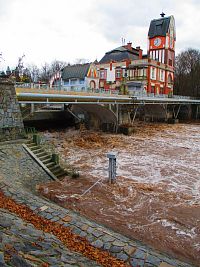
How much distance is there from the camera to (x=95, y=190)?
33.9 ft

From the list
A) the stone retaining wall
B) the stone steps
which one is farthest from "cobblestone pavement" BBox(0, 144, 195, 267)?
the stone retaining wall

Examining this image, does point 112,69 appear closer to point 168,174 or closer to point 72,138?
point 72,138

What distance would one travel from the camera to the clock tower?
150 feet

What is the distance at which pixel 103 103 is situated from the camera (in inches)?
938

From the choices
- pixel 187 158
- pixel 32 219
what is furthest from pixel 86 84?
pixel 32 219

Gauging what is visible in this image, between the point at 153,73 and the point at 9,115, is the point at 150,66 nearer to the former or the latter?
the point at 153,73

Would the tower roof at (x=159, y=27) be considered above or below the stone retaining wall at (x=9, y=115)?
above

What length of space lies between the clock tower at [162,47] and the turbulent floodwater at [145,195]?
3050 centimetres

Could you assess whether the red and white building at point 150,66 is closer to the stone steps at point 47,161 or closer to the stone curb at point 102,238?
the stone steps at point 47,161

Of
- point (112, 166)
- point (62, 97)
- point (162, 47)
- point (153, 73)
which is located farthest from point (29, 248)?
point (162, 47)

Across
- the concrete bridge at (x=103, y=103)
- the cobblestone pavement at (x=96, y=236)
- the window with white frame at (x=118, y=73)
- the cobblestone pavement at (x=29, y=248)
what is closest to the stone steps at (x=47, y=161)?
the cobblestone pavement at (x=96, y=236)

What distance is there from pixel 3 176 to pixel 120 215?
15.1ft

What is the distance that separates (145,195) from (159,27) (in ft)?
145

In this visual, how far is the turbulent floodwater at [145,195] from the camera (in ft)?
23.5
